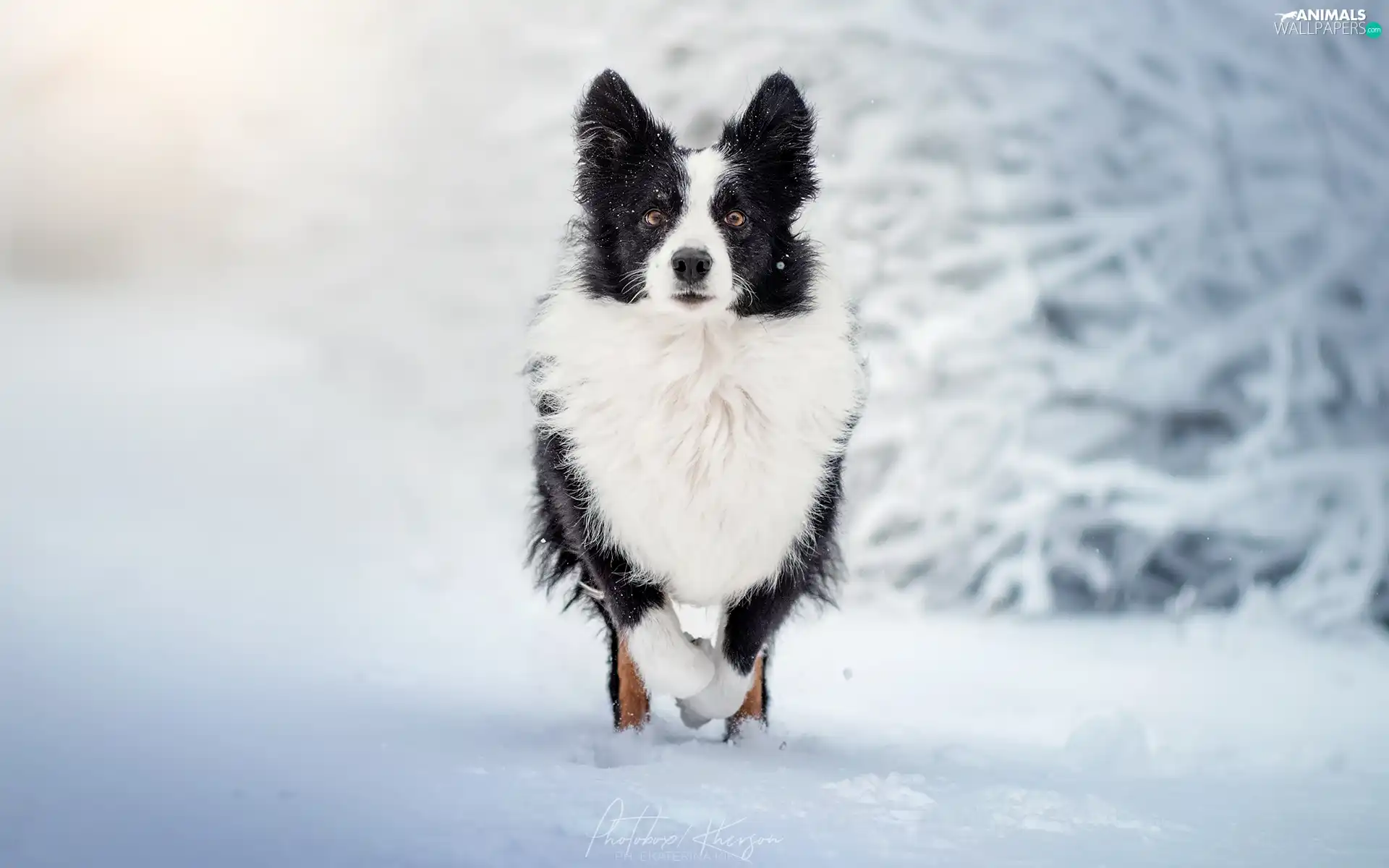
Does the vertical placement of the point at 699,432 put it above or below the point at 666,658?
above

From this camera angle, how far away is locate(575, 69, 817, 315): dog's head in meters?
3.22

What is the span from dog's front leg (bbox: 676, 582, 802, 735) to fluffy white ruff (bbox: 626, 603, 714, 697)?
0.08 m

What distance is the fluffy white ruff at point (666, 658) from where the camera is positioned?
3.28 m

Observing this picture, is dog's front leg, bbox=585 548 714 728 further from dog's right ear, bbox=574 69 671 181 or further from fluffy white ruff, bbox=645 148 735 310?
dog's right ear, bbox=574 69 671 181

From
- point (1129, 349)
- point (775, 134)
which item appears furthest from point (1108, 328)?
point (775, 134)

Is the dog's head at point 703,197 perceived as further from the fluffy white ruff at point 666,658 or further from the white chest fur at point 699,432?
the fluffy white ruff at point 666,658

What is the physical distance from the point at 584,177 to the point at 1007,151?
403 cm

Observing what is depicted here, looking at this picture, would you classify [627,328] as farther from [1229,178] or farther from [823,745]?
[1229,178]

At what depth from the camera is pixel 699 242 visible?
10.1ft

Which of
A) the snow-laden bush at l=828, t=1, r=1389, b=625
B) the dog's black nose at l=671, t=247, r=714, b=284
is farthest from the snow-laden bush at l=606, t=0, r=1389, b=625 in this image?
the dog's black nose at l=671, t=247, r=714, b=284

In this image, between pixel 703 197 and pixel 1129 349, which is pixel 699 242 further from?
pixel 1129 349

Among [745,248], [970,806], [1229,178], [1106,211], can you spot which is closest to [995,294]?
[1106,211]

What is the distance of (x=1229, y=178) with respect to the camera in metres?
6.52

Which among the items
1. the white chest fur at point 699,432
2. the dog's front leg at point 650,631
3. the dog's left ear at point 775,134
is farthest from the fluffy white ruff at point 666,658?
the dog's left ear at point 775,134
